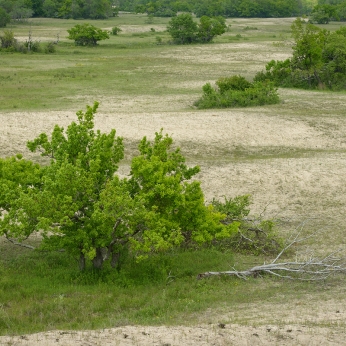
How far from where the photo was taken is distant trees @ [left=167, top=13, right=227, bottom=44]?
208ft

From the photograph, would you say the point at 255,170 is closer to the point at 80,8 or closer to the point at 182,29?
the point at 182,29

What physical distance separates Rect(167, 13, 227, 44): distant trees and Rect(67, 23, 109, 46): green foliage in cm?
705

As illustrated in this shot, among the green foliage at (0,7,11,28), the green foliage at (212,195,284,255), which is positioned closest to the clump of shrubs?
the green foliage at (212,195,284,255)

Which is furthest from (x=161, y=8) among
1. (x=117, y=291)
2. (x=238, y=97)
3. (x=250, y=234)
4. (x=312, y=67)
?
(x=117, y=291)

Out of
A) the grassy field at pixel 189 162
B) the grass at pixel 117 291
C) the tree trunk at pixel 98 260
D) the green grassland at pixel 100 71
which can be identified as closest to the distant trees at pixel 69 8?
the green grassland at pixel 100 71

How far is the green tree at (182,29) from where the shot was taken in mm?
63344

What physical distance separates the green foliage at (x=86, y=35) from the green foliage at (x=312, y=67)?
2575 cm

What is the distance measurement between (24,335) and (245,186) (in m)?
11.3

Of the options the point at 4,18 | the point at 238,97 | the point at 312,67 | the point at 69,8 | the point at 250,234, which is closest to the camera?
the point at 250,234

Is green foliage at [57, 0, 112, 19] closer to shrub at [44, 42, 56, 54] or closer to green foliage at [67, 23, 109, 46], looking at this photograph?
green foliage at [67, 23, 109, 46]

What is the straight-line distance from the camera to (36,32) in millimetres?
72500

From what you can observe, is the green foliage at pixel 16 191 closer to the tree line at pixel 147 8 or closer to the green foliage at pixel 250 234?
the green foliage at pixel 250 234

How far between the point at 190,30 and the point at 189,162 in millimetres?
43457

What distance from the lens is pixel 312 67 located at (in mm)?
38781
